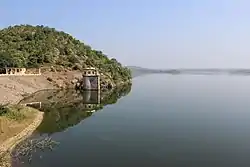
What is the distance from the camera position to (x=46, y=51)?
101 metres

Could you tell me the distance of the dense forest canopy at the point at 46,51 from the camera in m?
94.0

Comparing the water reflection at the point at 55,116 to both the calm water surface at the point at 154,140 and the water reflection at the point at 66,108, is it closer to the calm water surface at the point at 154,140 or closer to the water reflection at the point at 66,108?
the water reflection at the point at 66,108

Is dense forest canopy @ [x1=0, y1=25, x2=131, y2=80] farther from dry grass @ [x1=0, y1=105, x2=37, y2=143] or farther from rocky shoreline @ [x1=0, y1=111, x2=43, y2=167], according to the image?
rocky shoreline @ [x1=0, y1=111, x2=43, y2=167]

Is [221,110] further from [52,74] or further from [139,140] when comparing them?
[52,74]

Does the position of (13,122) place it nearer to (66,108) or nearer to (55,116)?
(55,116)

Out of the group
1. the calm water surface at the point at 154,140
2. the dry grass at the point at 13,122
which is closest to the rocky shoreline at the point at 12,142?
the dry grass at the point at 13,122

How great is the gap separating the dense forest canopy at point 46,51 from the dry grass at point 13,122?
46796 mm

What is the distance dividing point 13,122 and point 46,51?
6830 centimetres

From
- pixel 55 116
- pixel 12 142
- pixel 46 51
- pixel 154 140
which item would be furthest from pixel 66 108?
pixel 46 51

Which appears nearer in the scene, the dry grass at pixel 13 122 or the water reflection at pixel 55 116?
the water reflection at pixel 55 116

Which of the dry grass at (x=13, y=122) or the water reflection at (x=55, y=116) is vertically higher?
the dry grass at (x=13, y=122)

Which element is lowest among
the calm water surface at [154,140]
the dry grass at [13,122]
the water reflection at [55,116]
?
the calm water surface at [154,140]

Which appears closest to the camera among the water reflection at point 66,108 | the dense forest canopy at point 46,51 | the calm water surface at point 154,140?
the calm water surface at point 154,140

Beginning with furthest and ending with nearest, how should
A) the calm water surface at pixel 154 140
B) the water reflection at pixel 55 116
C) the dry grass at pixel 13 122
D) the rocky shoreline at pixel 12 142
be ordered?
the dry grass at pixel 13 122
the water reflection at pixel 55 116
the calm water surface at pixel 154 140
the rocky shoreline at pixel 12 142
